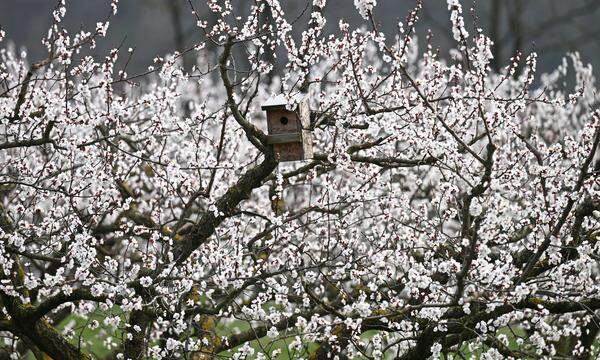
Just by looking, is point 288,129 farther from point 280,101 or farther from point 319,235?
point 319,235

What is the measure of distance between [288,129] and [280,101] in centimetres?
19

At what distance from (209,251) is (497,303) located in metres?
2.27

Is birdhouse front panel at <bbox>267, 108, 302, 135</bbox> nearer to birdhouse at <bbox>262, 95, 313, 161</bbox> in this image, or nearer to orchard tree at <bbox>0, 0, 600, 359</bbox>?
birdhouse at <bbox>262, 95, 313, 161</bbox>

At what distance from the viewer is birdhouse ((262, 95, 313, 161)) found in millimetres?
5074

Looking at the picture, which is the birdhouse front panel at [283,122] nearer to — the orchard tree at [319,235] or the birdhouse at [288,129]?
the birdhouse at [288,129]

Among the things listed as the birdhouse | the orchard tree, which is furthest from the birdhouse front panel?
the orchard tree

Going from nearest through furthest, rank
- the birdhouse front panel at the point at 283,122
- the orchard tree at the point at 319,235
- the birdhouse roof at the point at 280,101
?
the orchard tree at the point at 319,235
the birdhouse roof at the point at 280,101
the birdhouse front panel at the point at 283,122

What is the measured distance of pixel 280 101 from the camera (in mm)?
5172

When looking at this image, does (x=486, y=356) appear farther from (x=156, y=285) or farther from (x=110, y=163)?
(x=110, y=163)

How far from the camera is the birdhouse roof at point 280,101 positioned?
16.4 feet

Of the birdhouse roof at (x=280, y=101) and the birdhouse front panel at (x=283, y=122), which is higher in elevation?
the birdhouse roof at (x=280, y=101)

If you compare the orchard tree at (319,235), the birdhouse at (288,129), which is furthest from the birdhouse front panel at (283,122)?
the orchard tree at (319,235)

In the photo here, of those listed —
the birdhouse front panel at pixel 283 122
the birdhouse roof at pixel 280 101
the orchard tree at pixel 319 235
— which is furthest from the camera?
the birdhouse front panel at pixel 283 122

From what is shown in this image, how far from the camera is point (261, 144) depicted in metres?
5.41
